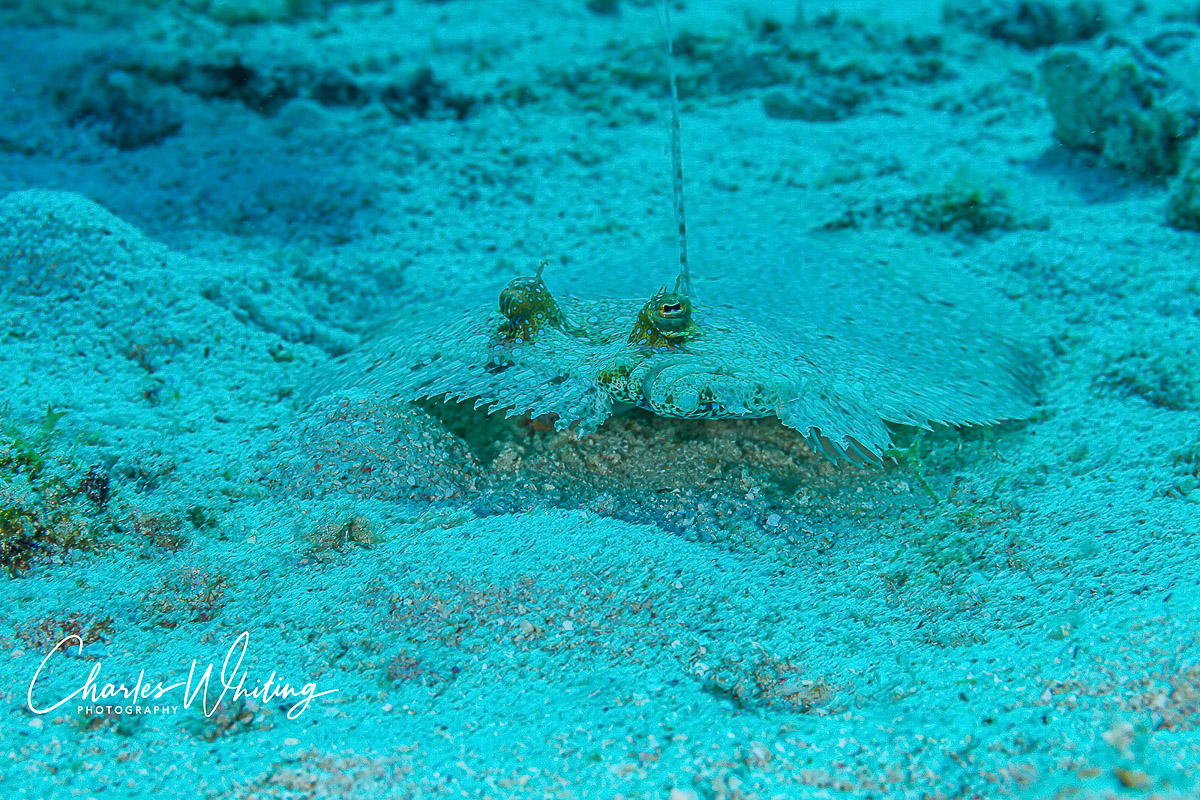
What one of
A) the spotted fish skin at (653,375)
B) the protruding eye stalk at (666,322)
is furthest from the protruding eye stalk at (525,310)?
the protruding eye stalk at (666,322)

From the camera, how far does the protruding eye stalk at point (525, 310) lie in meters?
2.48

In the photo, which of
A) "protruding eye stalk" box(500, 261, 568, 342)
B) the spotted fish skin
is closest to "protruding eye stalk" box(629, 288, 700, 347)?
the spotted fish skin

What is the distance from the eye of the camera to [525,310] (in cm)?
248

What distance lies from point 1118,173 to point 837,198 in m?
1.73

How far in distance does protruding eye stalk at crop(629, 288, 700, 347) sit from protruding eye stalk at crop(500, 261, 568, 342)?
33cm

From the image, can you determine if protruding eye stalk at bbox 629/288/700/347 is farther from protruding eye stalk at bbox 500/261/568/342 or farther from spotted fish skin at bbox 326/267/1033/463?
protruding eye stalk at bbox 500/261/568/342

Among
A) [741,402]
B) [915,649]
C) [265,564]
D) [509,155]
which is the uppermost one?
[509,155]

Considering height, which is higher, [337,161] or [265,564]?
[337,161]

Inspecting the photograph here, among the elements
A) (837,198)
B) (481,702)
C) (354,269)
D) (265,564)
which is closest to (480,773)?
(481,702)

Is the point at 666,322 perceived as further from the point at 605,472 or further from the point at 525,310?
the point at 605,472

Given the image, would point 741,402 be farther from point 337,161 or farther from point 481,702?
point 337,161

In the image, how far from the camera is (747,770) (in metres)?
1.73

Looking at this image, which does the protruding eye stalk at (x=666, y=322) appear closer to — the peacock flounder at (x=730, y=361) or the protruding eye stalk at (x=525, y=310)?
the peacock flounder at (x=730, y=361)

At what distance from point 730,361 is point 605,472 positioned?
0.58 meters
